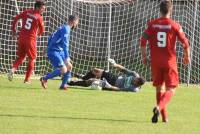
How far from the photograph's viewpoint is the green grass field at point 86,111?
395 inches

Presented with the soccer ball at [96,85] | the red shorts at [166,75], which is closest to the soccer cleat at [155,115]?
the red shorts at [166,75]

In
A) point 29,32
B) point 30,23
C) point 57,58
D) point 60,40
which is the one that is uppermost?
point 30,23

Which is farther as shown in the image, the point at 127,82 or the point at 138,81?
the point at 127,82

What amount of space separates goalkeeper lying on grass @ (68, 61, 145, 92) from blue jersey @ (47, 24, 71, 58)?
133cm

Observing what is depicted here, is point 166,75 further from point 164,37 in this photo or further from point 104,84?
point 104,84

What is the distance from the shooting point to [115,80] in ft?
57.0

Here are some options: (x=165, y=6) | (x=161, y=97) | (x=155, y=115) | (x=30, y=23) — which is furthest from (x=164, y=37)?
(x=30, y=23)

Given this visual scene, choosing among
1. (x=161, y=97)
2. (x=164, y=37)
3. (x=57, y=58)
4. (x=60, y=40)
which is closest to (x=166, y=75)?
(x=161, y=97)

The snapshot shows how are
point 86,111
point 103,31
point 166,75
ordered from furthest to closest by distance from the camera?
point 103,31
point 86,111
point 166,75

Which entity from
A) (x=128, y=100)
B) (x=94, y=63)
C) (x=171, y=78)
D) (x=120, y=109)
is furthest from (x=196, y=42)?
(x=171, y=78)

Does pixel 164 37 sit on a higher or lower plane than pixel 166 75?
higher

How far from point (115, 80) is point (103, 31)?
7253 millimetres

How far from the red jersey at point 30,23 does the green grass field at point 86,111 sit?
48.1 inches

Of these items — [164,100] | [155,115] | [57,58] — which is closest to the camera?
[155,115]
